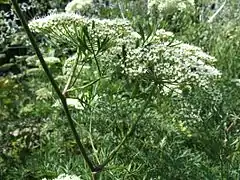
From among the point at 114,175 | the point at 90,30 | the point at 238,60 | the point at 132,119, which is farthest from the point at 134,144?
the point at 238,60

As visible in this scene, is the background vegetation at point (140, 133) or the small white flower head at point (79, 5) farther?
the small white flower head at point (79, 5)

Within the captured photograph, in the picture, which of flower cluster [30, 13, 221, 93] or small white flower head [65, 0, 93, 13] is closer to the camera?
flower cluster [30, 13, 221, 93]

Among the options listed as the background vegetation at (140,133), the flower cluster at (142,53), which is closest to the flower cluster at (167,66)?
the flower cluster at (142,53)

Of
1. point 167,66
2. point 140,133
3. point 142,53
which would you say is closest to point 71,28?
point 142,53

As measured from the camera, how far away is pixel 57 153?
152 inches

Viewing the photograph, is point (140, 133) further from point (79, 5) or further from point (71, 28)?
point (71, 28)

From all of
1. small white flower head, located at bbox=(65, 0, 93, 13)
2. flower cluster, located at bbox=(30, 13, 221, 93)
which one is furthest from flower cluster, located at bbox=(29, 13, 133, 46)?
small white flower head, located at bbox=(65, 0, 93, 13)

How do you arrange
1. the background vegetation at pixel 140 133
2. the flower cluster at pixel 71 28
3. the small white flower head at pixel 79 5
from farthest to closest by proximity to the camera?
the small white flower head at pixel 79 5 → the background vegetation at pixel 140 133 → the flower cluster at pixel 71 28

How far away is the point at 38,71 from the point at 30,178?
1.66 metres

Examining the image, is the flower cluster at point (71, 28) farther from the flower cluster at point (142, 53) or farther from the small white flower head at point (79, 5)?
the small white flower head at point (79, 5)

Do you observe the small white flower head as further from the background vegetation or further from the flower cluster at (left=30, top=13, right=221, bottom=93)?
the flower cluster at (left=30, top=13, right=221, bottom=93)

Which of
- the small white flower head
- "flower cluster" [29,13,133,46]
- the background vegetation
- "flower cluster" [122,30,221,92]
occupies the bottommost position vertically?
the background vegetation

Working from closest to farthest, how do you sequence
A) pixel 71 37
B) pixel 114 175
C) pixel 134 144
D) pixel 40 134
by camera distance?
pixel 71 37 → pixel 114 175 → pixel 134 144 → pixel 40 134

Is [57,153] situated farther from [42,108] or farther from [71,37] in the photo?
[71,37]
